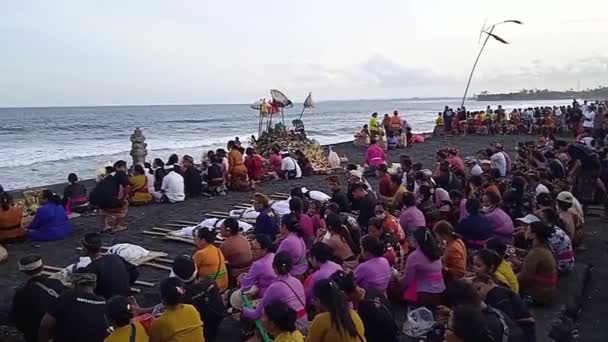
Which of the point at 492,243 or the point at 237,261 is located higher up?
the point at 492,243

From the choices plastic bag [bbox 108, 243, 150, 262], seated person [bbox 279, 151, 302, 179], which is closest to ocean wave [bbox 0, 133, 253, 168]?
seated person [bbox 279, 151, 302, 179]

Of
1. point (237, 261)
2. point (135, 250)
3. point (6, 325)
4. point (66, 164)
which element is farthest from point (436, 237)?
point (66, 164)

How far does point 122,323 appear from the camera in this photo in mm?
3877

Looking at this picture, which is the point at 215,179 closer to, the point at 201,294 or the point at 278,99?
the point at 278,99

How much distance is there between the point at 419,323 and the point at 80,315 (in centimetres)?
276

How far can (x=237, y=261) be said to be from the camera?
646cm

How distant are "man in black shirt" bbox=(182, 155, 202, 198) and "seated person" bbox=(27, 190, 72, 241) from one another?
3.96 meters

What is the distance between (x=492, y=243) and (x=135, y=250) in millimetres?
4650

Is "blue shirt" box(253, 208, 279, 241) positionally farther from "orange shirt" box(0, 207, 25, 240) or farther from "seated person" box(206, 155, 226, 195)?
"seated person" box(206, 155, 226, 195)

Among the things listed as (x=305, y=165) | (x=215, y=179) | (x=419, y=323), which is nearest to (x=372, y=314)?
(x=419, y=323)

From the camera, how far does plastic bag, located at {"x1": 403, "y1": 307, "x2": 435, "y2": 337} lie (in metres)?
4.73

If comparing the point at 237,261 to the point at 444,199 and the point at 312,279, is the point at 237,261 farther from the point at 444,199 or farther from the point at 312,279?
the point at 444,199

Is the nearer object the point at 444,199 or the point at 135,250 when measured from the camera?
the point at 135,250

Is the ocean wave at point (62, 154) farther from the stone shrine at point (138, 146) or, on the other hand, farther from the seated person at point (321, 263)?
the seated person at point (321, 263)
